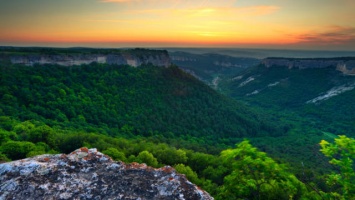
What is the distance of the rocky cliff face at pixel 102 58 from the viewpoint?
71.7m

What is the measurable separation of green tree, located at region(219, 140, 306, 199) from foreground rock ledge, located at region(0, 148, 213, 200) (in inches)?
202

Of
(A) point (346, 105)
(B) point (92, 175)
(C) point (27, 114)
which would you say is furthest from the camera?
(A) point (346, 105)

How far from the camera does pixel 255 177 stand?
44.5ft

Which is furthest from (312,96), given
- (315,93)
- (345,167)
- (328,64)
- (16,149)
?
(16,149)

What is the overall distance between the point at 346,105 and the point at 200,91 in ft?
263

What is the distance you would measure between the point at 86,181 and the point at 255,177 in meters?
9.24

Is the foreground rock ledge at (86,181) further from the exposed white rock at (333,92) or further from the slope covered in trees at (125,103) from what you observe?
the exposed white rock at (333,92)

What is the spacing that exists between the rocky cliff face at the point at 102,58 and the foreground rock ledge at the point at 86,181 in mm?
72290

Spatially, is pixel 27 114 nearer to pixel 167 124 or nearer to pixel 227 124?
pixel 167 124

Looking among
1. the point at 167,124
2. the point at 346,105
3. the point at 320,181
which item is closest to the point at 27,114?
the point at 167,124

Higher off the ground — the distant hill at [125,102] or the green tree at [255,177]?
the green tree at [255,177]

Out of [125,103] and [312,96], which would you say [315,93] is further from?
[125,103]

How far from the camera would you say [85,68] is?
8675cm

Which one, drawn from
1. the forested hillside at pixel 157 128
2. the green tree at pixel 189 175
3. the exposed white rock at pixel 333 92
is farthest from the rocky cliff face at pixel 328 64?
the green tree at pixel 189 175
